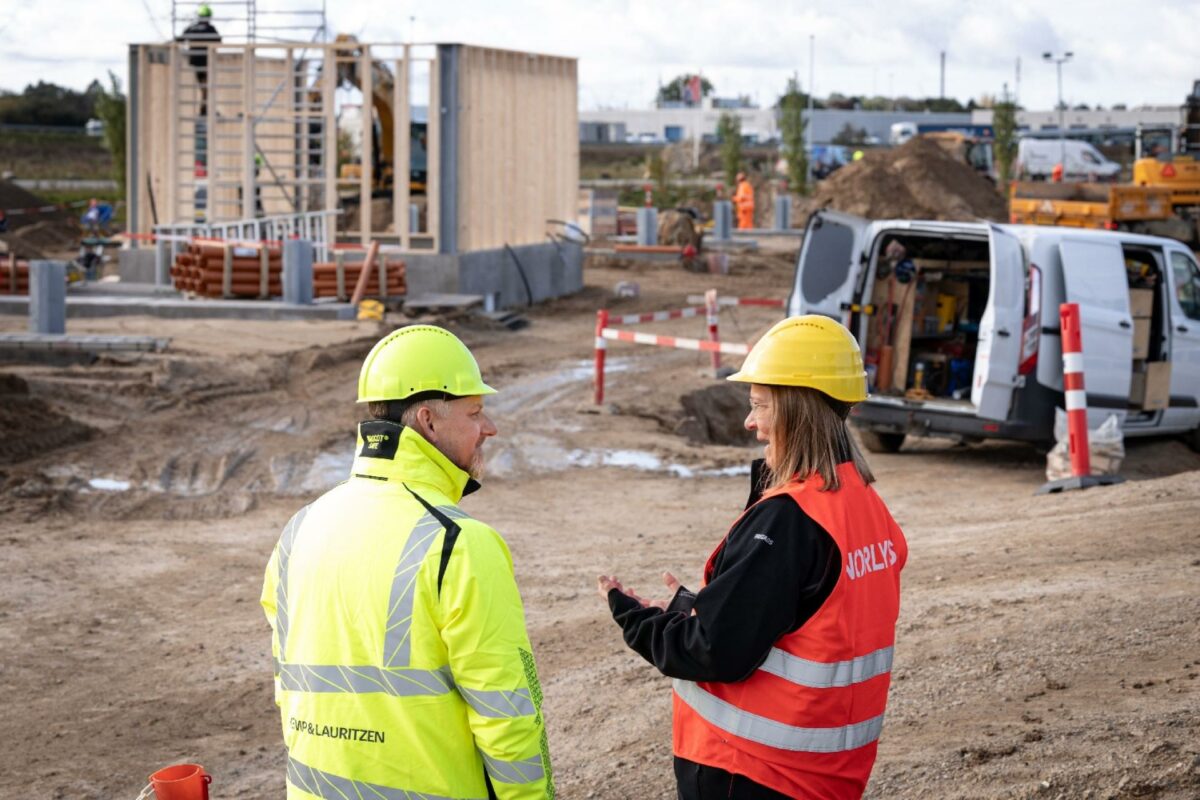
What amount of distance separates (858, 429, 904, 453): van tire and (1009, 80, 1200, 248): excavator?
49.8 ft

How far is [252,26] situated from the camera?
24562 millimetres

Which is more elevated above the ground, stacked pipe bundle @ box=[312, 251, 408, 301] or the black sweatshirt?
stacked pipe bundle @ box=[312, 251, 408, 301]

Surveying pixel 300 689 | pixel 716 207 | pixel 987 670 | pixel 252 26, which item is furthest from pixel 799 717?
pixel 716 207

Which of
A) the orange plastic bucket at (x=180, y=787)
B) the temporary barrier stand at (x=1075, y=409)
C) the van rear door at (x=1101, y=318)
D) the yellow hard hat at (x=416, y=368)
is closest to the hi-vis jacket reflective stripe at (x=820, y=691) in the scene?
the yellow hard hat at (x=416, y=368)

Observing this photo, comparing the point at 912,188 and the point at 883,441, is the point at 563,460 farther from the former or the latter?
the point at 912,188

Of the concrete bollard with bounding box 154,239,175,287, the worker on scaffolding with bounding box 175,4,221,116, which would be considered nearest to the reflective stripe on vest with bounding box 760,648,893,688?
the concrete bollard with bounding box 154,239,175,287

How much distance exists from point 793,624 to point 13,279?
2124 cm

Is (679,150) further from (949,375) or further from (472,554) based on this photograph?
(472,554)

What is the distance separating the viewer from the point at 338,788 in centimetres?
306

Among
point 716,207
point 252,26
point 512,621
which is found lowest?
point 512,621

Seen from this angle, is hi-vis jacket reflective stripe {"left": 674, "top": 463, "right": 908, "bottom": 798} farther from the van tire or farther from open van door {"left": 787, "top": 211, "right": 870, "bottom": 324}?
the van tire

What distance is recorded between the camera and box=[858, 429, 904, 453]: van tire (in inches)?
526

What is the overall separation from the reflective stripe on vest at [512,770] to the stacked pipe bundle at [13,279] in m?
21.1

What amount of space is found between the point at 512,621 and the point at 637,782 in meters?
2.51
